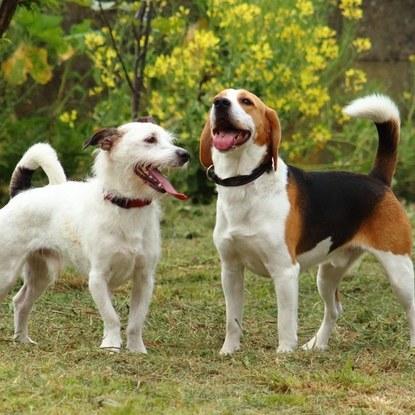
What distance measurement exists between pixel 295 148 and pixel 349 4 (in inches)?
53.1

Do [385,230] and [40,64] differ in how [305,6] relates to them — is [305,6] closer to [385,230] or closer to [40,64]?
[40,64]

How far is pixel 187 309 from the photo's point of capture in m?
6.75

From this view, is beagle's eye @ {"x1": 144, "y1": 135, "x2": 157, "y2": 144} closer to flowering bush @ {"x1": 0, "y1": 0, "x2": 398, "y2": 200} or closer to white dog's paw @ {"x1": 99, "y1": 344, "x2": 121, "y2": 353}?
white dog's paw @ {"x1": 99, "y1": 344, "x2": 121, "y2": 353}

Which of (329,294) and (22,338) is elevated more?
(329,294)

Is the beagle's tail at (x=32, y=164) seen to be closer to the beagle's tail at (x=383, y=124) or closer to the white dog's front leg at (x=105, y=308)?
the white dog's front leg at (x=105, y=308)

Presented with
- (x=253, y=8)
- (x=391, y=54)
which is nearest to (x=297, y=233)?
(x=253, y=8)

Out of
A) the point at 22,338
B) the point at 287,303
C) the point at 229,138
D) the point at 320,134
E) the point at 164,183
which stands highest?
the point at 229,138

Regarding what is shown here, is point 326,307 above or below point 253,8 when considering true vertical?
below

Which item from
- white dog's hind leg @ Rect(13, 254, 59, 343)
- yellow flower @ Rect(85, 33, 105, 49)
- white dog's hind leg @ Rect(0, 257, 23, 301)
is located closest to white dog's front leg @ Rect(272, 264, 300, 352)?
white dog's hind leg @ Rect(13, 254, 59, 343)

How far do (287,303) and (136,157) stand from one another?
37.2 inches

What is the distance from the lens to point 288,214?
5477 millimetres

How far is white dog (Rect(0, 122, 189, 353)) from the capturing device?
5.36m

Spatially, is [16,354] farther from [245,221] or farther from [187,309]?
[187,309]

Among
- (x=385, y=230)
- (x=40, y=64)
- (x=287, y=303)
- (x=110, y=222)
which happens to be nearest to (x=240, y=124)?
(x=110, y=222)
